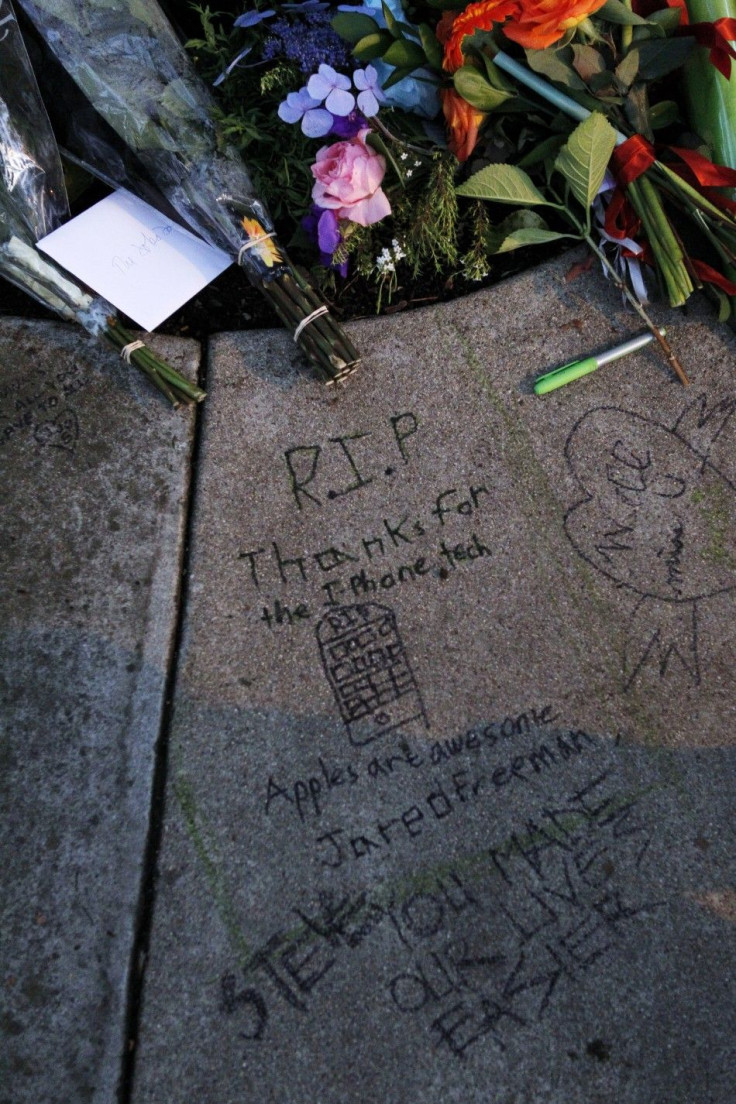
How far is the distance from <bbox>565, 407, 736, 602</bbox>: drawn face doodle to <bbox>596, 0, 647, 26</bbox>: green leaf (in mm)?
962

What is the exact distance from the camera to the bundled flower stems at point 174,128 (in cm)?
219

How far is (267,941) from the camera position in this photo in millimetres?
1855

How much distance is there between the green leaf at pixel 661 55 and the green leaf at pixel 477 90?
0.36 meters

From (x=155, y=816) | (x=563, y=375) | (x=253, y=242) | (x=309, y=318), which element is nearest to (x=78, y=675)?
(x=155, y=816)

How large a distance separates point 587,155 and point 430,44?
48cm

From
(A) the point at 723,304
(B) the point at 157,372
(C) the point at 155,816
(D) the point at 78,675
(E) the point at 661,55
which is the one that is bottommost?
(A) the point at 723,304

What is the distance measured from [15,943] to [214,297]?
1742mm

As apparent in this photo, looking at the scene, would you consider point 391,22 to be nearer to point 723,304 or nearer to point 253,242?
point 253,242

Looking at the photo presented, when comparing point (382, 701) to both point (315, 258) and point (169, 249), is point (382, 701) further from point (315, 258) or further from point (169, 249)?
point (169, 249)

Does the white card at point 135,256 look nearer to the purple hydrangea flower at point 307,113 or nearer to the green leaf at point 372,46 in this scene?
the purple hydrangea flower at point 307,113

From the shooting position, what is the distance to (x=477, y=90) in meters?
2.08

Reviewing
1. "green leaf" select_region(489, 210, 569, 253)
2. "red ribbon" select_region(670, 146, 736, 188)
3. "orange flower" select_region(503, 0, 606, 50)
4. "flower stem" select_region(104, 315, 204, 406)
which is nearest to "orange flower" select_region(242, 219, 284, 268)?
"flower stem" select_region(104, 315, 204, 406)

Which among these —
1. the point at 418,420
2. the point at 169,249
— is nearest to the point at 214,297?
the point at 169,249

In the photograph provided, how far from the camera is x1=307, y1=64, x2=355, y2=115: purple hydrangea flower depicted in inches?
79.8
